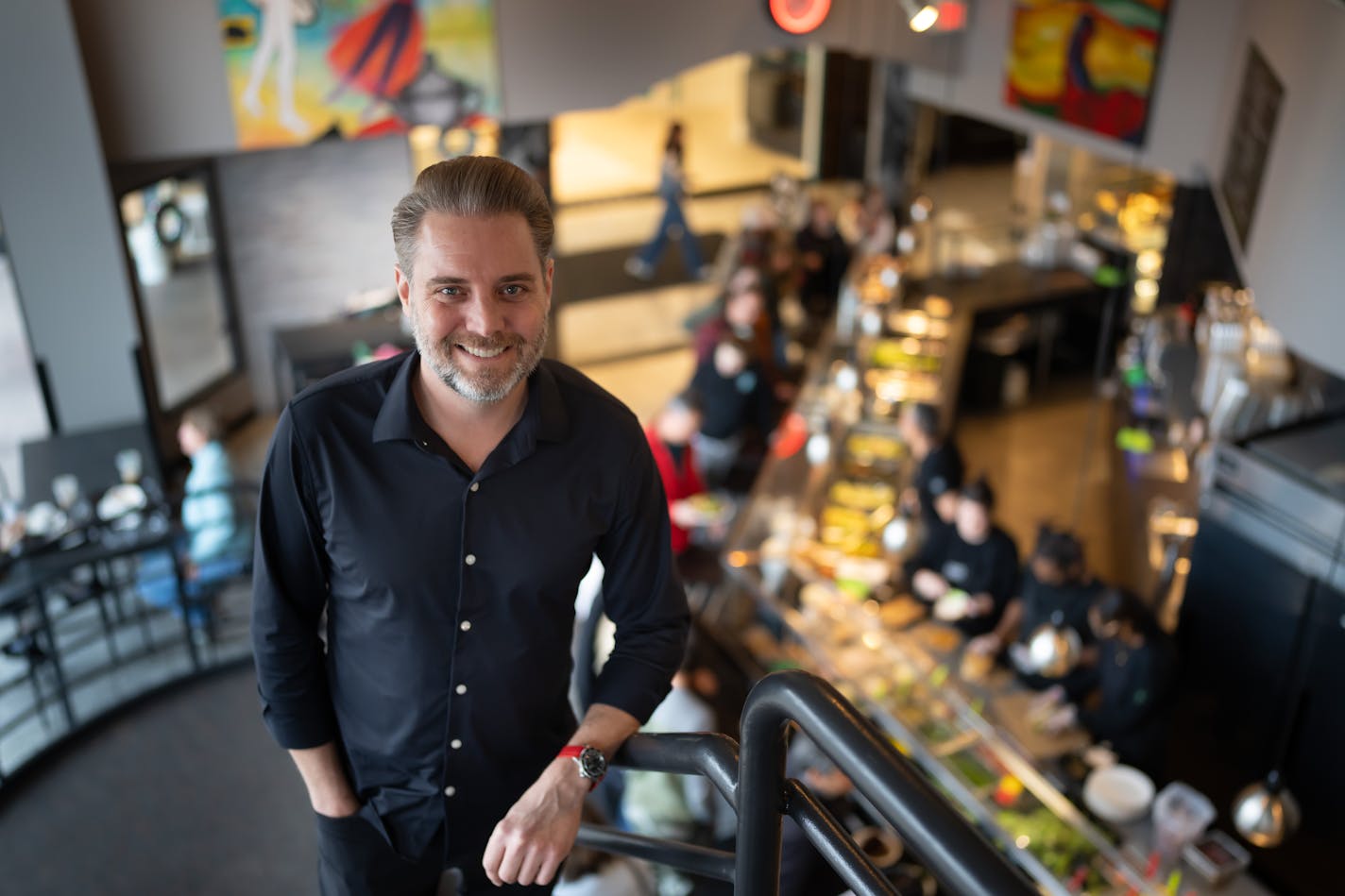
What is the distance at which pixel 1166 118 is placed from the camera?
298 inches

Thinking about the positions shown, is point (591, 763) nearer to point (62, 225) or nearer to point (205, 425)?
point (205, 425)

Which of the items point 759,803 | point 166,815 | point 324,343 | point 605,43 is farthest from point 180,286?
point 759,803

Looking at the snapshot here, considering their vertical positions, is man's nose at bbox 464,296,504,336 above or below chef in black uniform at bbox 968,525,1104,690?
above

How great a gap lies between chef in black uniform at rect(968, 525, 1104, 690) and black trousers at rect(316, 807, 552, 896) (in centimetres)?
370

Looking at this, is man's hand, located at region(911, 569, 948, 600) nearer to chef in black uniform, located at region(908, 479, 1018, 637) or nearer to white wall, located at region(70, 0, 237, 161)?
chef in black uniform, located at region(908, 479, 1018, 637)

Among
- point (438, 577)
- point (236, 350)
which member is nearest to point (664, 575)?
point (438, 577)

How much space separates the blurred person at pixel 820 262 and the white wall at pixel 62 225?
19.5ft

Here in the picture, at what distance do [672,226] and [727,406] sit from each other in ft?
14.5

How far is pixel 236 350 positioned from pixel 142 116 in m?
2.50

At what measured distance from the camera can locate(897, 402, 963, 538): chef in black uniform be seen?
6.51 metres

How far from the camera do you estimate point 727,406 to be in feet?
26.2

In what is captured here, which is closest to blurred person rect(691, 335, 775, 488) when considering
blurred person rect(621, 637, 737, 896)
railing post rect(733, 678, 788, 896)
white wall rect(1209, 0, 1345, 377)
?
white wall rect(1209, 0, 1345, 377)

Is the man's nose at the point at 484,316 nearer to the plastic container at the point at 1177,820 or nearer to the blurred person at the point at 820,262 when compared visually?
the plastic container at the point at 1177,820

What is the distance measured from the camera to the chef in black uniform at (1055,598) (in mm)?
5176
